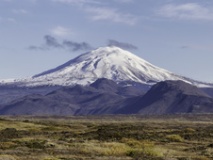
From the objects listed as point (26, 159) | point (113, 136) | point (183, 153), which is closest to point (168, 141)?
point (113, 136)

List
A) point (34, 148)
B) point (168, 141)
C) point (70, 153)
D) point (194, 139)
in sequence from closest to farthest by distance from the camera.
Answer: point (70, 153)
point (34, 148)
point (168, 141)
point (194, 139)

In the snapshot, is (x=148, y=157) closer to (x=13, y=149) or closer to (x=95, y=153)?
(x=95, y=153)

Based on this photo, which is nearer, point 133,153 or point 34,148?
point 133,153

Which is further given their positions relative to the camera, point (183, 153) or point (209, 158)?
point (183, 153)

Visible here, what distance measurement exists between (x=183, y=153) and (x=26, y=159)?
15.6m

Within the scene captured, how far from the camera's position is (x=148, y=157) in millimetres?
38906

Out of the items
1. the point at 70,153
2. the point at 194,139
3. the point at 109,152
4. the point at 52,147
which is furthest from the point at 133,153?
the point at 194,139

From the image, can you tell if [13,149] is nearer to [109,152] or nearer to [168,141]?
[109,152]

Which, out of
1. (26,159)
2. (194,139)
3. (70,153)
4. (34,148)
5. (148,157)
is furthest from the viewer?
(194,139)

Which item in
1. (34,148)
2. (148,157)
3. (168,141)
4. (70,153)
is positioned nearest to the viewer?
(148,157)

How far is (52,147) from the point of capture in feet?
152

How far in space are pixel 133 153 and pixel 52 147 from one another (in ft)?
27.7

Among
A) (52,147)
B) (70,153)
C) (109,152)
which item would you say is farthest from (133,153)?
(52,147)

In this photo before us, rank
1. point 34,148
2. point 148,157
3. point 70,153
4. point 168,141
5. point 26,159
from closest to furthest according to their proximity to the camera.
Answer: point 26,159 → point 148,157 → point 70,153 → point 34,148 → point 168,141
